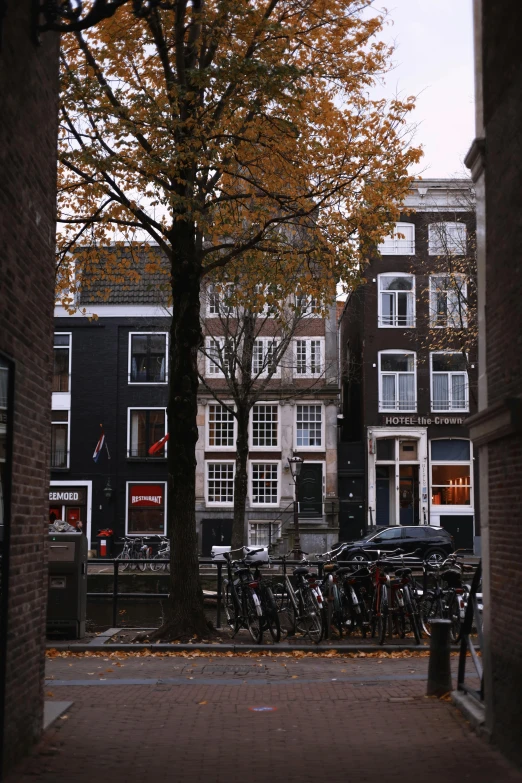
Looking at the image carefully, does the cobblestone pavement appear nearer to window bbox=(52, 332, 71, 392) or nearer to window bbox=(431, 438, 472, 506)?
window bbox=(431, 438, 472, 506)

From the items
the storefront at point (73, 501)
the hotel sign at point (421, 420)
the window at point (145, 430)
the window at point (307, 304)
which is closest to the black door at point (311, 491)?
the hotel sign at point (421, 420)

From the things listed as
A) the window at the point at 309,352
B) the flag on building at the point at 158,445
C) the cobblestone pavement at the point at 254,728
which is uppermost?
Answer: the window at the point at 309,352

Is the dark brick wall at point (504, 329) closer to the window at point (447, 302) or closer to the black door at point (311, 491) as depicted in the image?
the window at point (447, 302)

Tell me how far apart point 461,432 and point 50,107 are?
33646mm

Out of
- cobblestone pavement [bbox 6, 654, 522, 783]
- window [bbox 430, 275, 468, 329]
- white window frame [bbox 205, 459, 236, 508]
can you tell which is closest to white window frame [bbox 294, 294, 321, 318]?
window [bbox 430, 275, 468, 329]

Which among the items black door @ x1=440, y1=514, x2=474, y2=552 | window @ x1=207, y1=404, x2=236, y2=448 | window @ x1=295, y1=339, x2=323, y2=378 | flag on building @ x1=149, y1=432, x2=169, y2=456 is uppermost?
window @ x1=295, y1=339, x2=323, y2=378

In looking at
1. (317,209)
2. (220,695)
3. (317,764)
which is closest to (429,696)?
(220,695)

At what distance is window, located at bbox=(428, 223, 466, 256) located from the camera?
33.0 m

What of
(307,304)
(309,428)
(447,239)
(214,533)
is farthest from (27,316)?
(309,428)

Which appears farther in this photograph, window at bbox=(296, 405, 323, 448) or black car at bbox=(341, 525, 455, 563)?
window at bbox=(296, 405, 323, 448)

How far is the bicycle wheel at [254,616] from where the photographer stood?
13961mm

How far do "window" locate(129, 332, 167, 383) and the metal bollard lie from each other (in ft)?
102

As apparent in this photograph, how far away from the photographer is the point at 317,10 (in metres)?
14.7

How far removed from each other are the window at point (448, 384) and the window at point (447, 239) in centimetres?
447
